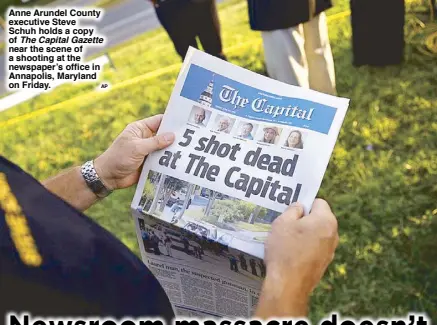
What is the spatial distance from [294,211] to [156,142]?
0.92ft

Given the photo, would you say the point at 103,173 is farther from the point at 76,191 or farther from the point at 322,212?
the point at 322,212

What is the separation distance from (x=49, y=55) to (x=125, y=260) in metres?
1.34

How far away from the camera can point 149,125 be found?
1096mm

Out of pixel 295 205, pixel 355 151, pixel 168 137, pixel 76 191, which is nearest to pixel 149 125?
pixel 168 137

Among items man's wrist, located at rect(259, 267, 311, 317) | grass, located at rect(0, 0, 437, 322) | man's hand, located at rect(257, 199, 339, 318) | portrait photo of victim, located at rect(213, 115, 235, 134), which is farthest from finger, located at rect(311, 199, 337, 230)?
grass, located at rect(0, 0, 437, 322)

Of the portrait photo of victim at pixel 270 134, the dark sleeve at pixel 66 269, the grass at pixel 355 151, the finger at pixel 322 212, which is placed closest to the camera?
the dark sleeve at pixel 66 269

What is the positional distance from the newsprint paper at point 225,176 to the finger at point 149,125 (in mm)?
48

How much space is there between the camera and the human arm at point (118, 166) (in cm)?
104

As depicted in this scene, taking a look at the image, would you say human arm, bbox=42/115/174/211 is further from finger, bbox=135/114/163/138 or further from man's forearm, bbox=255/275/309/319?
man's forearm, bbox=255/275/309/319

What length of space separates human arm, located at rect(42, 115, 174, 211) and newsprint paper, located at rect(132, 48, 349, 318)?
0.10 feet

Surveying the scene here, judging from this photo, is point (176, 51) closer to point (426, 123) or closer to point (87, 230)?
point (426, 123)

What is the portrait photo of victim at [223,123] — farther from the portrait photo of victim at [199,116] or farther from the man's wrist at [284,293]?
the man's wrist at [284,293]

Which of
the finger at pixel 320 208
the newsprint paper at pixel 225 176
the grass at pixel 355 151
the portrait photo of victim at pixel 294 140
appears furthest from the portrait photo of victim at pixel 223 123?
the grass at pixel 355 151

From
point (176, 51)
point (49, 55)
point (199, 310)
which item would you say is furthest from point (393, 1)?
point (199, 310)
